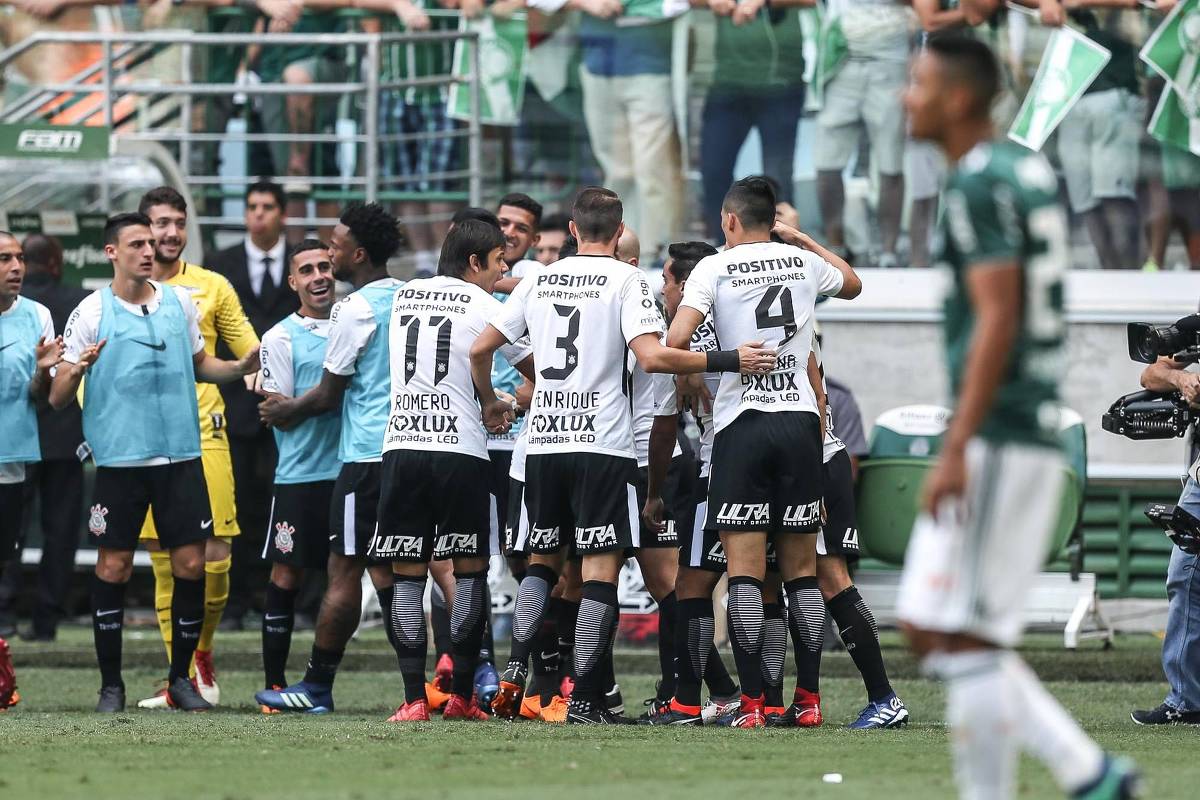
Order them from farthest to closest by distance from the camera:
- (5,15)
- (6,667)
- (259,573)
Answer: (5,15), (259,573), (6,667)

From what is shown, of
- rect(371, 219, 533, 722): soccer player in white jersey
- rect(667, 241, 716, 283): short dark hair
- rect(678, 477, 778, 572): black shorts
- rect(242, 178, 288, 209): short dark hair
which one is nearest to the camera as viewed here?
rect(371, 219, 533, 722): soccer player in white jersey

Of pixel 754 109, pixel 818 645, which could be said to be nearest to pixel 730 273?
pixel 818 645

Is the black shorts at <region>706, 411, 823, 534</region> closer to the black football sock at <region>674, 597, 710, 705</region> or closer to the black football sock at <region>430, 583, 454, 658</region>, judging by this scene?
the black football sock at <region>674, 597, 710, 705</region>

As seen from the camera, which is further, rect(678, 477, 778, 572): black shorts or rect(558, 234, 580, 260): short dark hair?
rect(558, 234, 580, 260): short dark hair

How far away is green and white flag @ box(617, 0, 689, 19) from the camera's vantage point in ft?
52.6

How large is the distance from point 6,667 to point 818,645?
4.18m

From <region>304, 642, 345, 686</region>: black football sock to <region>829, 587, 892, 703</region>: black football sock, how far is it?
2627 millimetres

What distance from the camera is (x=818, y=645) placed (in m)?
9.55

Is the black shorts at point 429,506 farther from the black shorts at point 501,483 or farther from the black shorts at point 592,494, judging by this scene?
the black shorts at point 501,483

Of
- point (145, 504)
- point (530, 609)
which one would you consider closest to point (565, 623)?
point (530, 609)

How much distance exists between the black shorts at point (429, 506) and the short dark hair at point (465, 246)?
94 cm

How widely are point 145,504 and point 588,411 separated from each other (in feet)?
8.78

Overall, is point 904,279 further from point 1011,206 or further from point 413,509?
point 1011,206

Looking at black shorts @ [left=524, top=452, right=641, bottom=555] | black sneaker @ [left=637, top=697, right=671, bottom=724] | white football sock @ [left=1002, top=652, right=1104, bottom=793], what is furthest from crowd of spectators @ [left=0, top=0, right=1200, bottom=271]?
white football sock @ [left=1002, top=652, right=1104, bottom=793]
